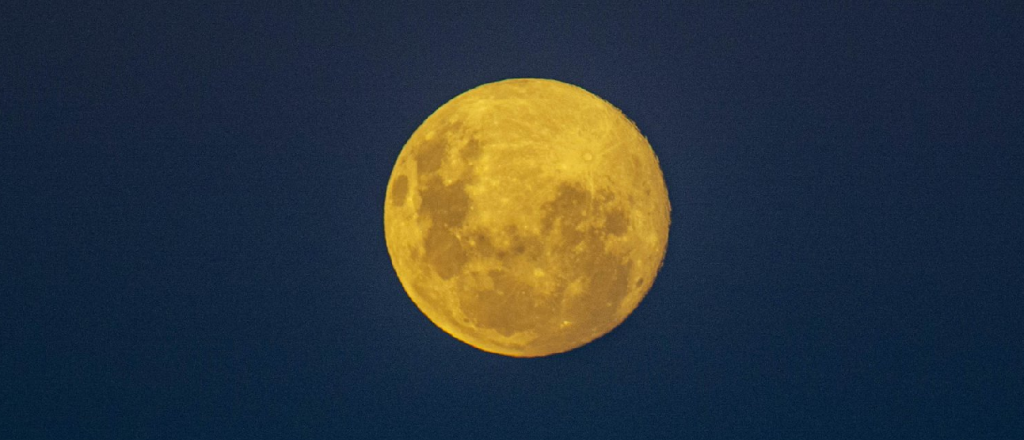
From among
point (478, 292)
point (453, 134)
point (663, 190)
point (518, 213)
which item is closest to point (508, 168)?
point (518, 213)

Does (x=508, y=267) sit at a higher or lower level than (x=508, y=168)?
lower

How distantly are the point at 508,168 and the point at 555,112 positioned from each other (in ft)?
1.85

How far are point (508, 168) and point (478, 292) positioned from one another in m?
0.90

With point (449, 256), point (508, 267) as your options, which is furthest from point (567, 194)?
point (449, 256)

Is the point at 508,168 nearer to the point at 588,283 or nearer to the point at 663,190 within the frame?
the point at 588,283

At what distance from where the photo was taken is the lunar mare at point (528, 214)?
4246 millimetres

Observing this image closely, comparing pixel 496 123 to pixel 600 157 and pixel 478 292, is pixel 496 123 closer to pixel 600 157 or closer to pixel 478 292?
pixel 600 157

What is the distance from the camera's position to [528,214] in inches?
166

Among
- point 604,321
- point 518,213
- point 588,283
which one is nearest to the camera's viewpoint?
point 518,213

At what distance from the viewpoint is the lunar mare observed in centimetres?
425

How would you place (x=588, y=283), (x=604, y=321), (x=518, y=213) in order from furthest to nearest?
(x=604, y=321) < (x=588, y=283) < (x=518, y=213)

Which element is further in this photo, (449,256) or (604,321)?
(604,321)

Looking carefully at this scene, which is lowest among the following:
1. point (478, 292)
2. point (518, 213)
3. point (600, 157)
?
point (478, 292)

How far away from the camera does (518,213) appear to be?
421 centimetres
